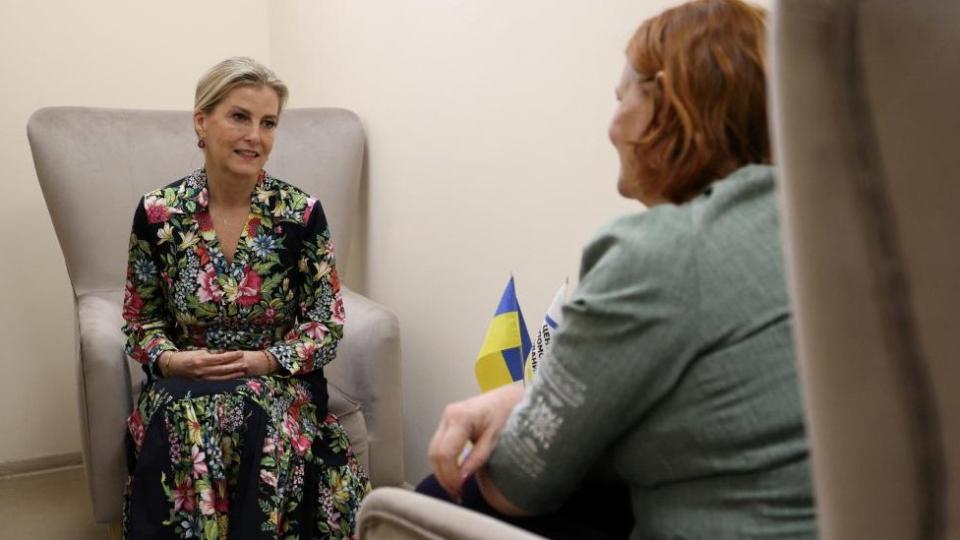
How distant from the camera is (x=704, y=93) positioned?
3.68ft

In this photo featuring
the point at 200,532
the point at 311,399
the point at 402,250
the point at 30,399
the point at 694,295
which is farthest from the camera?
the point at 30,399

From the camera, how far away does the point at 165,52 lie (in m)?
3.62

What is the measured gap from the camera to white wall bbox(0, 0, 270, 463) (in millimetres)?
3398

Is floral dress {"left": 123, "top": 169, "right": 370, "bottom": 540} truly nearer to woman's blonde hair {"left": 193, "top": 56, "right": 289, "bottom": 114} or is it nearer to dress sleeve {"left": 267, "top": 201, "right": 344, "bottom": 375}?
dress sleeve {"left": 267, "top": 201, "right": 344, "bottom": 375}

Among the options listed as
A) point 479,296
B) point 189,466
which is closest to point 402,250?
point 479,296

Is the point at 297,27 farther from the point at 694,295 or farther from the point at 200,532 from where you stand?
the point at 694,295

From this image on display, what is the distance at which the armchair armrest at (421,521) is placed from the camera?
3.15 ft

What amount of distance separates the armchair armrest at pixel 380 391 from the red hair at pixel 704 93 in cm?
154

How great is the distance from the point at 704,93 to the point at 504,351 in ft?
3.14

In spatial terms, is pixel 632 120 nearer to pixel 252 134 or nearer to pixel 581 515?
pixel 581 515

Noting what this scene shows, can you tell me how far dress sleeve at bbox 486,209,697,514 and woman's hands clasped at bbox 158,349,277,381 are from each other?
1.43 meters

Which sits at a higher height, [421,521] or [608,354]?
[608,354]

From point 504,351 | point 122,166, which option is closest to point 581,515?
point 504,351

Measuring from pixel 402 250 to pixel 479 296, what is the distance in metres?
0.50
